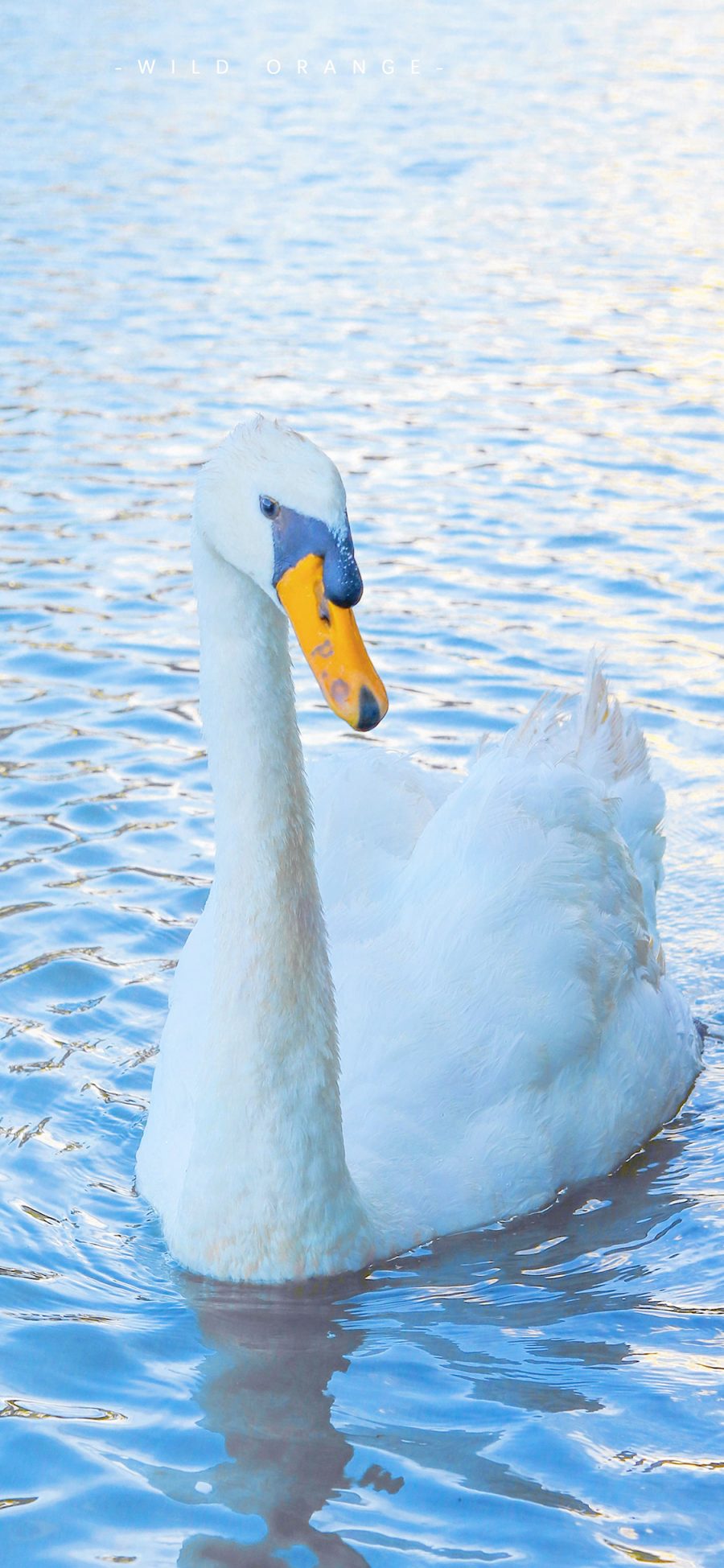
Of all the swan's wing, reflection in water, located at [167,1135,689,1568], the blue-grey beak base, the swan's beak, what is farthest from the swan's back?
the blue-grey beak base

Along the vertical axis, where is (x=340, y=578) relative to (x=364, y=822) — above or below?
above

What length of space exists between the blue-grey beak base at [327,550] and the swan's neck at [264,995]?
33 cm

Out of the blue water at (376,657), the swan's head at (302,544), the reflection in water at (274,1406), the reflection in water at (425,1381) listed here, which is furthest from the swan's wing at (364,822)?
the swan's head at (302,544)

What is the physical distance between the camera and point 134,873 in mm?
7285

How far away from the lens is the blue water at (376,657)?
437cm

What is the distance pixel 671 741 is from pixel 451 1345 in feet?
12.9

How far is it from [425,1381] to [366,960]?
1.27 meters

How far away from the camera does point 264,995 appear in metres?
4.71

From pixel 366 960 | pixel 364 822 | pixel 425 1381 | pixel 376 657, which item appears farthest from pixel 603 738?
pixel 376 657

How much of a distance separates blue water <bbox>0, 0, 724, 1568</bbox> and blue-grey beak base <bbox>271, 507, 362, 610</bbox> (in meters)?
1.74

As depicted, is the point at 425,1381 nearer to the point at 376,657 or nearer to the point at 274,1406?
the point at 274,1406

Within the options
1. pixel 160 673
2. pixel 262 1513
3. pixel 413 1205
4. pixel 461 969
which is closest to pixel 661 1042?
pixel 461 969

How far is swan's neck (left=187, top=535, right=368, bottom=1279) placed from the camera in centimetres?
459

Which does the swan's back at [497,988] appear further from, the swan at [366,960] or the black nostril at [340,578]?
the black nostril at [340,578]
